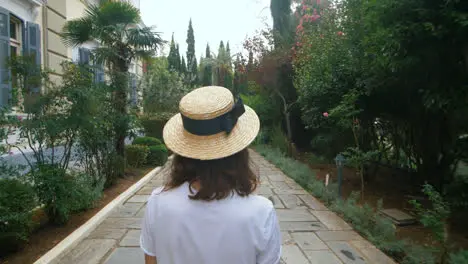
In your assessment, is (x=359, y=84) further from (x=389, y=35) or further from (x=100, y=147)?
(x=100, y=147)

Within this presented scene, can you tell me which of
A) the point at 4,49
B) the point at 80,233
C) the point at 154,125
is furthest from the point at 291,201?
the point at 154,125

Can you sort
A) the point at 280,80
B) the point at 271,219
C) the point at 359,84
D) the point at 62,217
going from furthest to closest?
1. the point at 280,80
2. the point at 359,84
3. the point at 62,217
4. the point at 271,219

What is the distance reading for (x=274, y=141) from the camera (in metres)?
15.1

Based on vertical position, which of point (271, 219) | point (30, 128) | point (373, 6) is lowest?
point (271, 219)

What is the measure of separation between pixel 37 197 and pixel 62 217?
511 mm

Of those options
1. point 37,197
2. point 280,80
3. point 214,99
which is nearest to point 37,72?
point 37,197

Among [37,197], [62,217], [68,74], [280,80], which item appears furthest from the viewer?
[280,80]

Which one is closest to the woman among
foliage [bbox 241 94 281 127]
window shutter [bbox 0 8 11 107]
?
window shutter [bbox 0 8 11 107]

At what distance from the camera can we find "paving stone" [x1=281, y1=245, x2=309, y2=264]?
Result: 391 centimetres

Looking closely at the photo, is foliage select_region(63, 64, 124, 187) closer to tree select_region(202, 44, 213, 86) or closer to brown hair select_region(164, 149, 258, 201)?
brown hair select_region(164, 149, 258, 201)

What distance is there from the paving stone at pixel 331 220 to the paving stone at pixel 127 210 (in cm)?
293

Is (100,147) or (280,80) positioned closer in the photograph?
(100,147)

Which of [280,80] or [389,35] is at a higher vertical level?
[280,80]

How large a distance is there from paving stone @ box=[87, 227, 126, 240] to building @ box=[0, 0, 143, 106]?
11.8 ft
